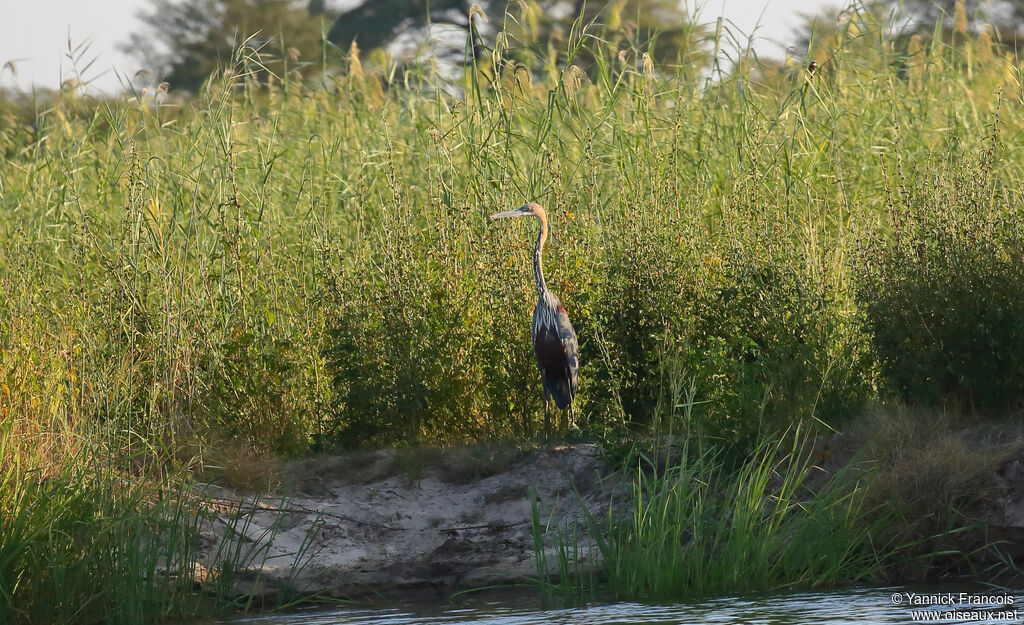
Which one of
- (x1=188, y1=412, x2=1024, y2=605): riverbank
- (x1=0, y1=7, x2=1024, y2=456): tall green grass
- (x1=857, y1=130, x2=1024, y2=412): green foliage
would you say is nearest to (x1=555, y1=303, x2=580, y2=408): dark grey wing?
(x1=0, y1=7, x2=1024, y2=456): tall green grass

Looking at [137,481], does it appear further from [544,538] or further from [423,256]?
[423,256]

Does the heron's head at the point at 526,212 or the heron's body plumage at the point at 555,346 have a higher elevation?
the heron's head at the point at 526,212

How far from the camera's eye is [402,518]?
6078 millimetres

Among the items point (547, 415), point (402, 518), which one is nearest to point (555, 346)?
point (547, 415)

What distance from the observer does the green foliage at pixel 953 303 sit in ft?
18.7

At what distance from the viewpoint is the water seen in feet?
14.3

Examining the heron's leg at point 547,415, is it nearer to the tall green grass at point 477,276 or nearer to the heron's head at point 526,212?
the tall green grass at point 477,276

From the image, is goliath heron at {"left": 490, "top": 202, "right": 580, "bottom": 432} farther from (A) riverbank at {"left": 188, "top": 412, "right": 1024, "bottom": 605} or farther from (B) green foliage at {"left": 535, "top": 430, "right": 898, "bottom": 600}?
(B) green foliage at {"left": 535, "top": 430, "right": 898, "bottom": 600}

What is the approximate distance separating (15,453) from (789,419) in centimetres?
359

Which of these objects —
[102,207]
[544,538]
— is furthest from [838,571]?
[102,207]

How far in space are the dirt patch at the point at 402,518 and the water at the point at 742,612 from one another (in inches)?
14.6

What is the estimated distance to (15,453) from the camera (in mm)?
5188

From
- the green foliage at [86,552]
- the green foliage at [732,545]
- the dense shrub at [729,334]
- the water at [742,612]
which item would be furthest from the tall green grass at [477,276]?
the water at [742,612]

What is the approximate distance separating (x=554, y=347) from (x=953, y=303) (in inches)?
78.8
